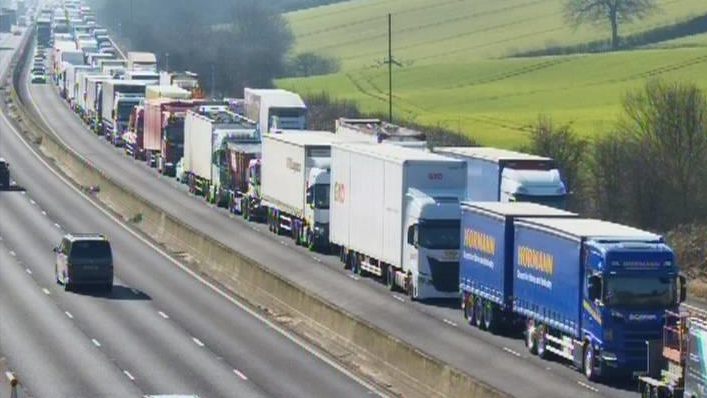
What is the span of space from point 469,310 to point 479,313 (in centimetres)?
133

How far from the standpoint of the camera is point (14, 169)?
4658 inches

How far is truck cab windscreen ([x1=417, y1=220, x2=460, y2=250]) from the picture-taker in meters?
64.2

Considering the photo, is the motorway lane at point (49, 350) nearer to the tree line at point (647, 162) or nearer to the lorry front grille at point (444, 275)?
the lorry front grille at point (444, 275)

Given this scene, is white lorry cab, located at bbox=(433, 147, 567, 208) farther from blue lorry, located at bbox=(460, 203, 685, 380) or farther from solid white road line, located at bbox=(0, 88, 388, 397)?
blue lorry, located at bbox=(460, 203, 685, 380)

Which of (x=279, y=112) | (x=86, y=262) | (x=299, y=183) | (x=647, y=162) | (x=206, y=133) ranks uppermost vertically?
(x=279, y=112)

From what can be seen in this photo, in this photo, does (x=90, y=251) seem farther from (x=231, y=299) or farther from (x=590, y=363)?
(x=590, y=363)

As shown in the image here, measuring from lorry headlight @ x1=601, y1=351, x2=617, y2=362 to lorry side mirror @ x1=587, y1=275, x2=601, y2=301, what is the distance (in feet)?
4.34

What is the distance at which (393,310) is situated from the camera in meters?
63.5

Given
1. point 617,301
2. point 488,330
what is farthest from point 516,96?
point 617,301

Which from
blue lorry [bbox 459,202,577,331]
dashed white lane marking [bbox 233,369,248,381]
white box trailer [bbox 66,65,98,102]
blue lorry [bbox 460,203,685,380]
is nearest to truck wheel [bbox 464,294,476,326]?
blue lorry [bbox 459,202,577,331]

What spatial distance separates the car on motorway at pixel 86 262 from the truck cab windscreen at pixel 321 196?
12120mm

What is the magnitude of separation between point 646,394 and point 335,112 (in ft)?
347

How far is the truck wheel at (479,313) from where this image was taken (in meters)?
58.8

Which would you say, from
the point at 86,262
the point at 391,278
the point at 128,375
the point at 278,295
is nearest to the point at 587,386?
the point at 128,375
